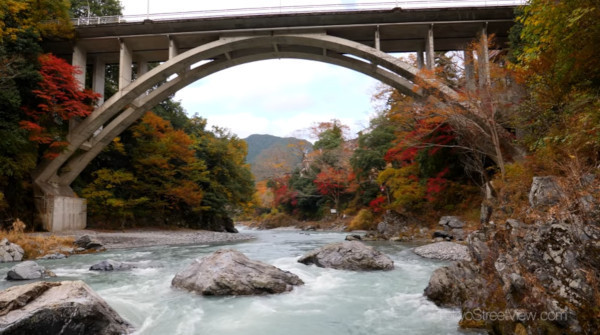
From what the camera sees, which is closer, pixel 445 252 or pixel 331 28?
pixel 445 252

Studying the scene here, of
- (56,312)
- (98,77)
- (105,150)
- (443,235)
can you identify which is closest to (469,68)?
(443,235)

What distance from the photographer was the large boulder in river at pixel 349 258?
7227 mm

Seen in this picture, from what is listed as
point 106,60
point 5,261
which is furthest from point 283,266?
point 106,60

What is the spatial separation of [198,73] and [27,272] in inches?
466

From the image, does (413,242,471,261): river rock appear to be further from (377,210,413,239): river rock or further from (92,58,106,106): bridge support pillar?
(92,58,106,106): bridge support pillar

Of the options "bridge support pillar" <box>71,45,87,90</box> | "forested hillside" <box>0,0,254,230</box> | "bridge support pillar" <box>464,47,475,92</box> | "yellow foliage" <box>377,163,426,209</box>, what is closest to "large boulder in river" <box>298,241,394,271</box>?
"bridge support pillar" <box>464,47,475,92</box>

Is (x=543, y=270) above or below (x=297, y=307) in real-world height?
above

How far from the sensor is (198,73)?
16078 mm

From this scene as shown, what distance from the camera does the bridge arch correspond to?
14.1 m

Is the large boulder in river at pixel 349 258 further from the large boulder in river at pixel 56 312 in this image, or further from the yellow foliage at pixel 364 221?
the yellow foliage at pixel 364 221

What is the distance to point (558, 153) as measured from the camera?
552 centimetres

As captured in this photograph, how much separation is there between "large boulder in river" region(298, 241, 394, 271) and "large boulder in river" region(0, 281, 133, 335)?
180 inches

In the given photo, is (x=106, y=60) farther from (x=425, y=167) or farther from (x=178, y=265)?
(x=425, y=167)

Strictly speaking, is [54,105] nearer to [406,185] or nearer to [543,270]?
[406,185]
